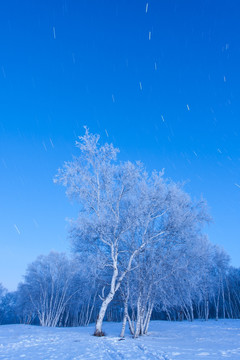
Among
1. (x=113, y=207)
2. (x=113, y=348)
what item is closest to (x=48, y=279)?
(x=113, y=207)

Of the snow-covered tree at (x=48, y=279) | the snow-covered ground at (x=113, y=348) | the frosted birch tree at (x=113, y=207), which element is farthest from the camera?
the snow-covered tree at (x=48, y=279)

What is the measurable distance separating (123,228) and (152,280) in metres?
3.81

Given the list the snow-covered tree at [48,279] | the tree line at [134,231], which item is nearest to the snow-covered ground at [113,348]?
the tree line at [134,231]

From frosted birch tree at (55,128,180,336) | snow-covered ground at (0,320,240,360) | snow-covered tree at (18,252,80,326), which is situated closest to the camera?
snow-covered ground at (0,320,240,360)

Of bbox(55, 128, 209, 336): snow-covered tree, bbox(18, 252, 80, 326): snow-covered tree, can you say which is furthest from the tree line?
bbox(18, 252, 80, 326): snow-covered tree

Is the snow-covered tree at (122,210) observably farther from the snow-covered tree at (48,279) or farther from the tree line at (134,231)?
the snow-covered tree at (48,279)

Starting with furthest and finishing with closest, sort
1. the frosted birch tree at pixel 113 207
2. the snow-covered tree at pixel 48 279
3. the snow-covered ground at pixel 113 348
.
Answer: the snow-covered tree at pixel 48 279, the frosted birch tree at pixel 113 207, the snow-covered ground at pixel 113 348

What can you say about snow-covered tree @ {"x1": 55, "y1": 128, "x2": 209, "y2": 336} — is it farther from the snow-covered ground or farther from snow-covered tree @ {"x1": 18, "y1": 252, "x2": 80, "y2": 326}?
snow-covered tree @ {"x1": 18, "y1": 252, "x2": 80, "y2": 326}

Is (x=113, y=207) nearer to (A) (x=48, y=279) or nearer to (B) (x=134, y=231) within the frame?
(B) (x=134, y=231)

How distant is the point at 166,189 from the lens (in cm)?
1599

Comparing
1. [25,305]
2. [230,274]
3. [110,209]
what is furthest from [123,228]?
[230,274]

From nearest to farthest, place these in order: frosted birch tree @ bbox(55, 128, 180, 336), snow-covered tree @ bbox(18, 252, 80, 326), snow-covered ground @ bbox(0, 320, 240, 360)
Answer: snow-covered ground @ bbox(0, 320, 240, 360) → frosted birch tree @ bbox(55, 128, 180, 336) → snow-covered tree @ bbox(18, 252, 80, 326)

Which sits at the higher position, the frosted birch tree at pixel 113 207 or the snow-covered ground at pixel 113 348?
the frosted birch tree at pixel 113 207

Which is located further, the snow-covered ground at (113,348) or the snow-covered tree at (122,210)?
the snow-covered tree at (122,210)
